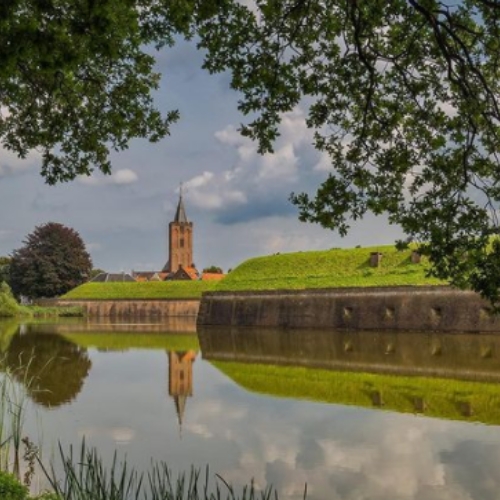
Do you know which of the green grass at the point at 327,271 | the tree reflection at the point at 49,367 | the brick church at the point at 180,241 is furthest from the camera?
the brick church at the point at 180,241

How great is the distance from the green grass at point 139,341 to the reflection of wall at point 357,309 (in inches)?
292

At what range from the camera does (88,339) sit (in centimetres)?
3553

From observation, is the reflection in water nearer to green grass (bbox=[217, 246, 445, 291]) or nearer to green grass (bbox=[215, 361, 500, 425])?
green grass (bbox=[215, 361, 500, 425])

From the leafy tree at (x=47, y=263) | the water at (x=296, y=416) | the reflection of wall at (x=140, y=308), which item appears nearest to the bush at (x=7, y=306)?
the reflection of wall at (x=140, y=308)

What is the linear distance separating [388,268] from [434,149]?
3660 centimetres

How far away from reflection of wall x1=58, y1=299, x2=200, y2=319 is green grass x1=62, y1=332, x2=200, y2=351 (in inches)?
1060

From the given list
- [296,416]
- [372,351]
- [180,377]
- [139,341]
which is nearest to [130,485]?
[296,416]

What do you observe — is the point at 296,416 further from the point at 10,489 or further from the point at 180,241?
the point at 180,241

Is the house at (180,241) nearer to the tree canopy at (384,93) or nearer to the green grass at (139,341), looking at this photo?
the green grass at (139,341)

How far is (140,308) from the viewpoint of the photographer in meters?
67.8

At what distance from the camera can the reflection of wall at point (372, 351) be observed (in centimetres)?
2146

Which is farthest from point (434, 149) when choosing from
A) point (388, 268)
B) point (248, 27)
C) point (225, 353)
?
point (388, 268)

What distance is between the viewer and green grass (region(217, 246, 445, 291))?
1630 inches

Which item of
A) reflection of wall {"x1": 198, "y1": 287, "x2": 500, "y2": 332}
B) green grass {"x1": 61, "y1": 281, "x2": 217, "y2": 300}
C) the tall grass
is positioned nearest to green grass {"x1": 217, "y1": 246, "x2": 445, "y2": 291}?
reflection of wall {"x1": 198, "y1": 287, "x2": 500, "y2": 332}
